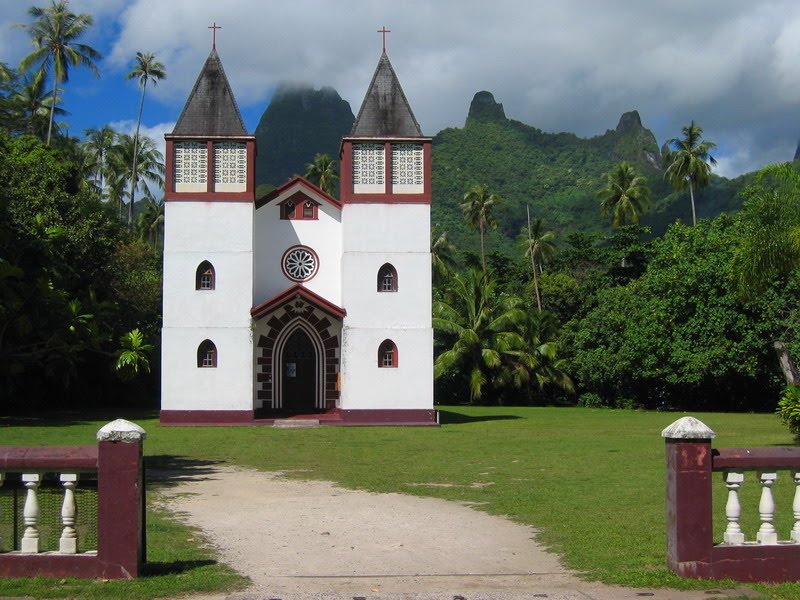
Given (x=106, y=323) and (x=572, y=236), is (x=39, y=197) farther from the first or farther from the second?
(x=572, y=236)

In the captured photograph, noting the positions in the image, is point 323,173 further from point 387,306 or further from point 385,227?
point 387,306

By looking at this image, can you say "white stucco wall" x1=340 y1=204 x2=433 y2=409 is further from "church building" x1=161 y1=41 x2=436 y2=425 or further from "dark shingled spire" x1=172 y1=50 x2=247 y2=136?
"dark shingled spire" x1=172 y1=50 x2=247 y2=136

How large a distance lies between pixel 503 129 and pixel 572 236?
59.9m

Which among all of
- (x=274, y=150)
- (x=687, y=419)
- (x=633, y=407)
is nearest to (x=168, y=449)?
(x=687, y=419)

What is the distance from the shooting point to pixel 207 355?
28578 mm

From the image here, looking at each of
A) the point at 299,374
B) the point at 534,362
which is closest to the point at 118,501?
the point at 299,374

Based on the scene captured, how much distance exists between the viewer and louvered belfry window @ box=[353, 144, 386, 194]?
1144 inches

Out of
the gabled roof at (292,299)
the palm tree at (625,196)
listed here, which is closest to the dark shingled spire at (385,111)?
the gabled roof at (292,299)

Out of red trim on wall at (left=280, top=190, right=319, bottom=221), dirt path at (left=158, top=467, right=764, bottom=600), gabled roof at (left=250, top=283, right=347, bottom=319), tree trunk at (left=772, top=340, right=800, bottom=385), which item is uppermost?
red trim on wall at (left=280, top=190, right=319, bottom=221)

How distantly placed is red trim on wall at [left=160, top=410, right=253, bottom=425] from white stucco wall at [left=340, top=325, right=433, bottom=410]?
297 cm

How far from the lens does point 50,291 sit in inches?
1160

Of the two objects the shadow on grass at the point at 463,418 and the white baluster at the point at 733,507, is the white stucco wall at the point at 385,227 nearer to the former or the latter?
the shadow on grass at the point at 463,418

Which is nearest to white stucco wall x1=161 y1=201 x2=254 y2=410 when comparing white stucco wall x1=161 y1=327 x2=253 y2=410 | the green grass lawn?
white stucco wall x1=161 y1=327 x2=253 y2=410

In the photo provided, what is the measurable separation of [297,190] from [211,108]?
3655 mm
